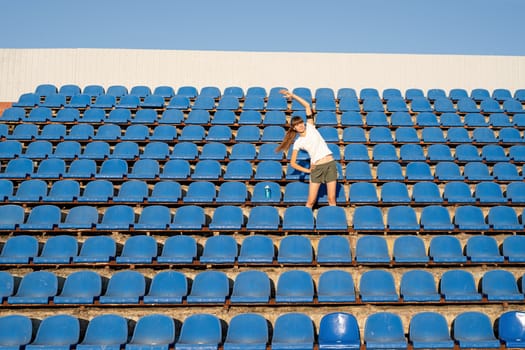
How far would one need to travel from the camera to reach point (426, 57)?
11.5m

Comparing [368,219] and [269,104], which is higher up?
[269,104]

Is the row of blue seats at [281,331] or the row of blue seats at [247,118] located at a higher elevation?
the row of blue seats at [247,118]

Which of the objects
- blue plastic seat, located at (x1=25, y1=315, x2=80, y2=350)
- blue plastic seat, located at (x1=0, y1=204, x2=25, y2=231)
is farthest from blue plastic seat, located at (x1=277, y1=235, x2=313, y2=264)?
blue plastic seat, located at (x1=0, y1=204, x2=25, y2=231)

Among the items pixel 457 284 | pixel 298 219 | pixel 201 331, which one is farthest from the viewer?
pixel 298 219

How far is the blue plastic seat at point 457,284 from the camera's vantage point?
5547 millimetres

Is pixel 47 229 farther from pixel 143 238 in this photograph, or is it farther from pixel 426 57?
pixel 426 57

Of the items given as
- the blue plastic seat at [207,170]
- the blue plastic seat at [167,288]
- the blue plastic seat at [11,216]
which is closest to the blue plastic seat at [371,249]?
the blue plastic seat at [167,288]

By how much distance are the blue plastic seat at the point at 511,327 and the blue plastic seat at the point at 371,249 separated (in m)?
1.32

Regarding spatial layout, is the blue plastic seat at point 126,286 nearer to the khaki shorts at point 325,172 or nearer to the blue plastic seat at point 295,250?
the blue plastic seat at point 295,250

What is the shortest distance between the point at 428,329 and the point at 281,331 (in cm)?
145

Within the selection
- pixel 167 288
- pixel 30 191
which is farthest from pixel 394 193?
pixel 30 191

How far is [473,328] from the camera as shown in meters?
5.06

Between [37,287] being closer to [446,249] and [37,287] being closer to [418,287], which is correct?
[418,287]

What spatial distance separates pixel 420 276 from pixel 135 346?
121 inches
